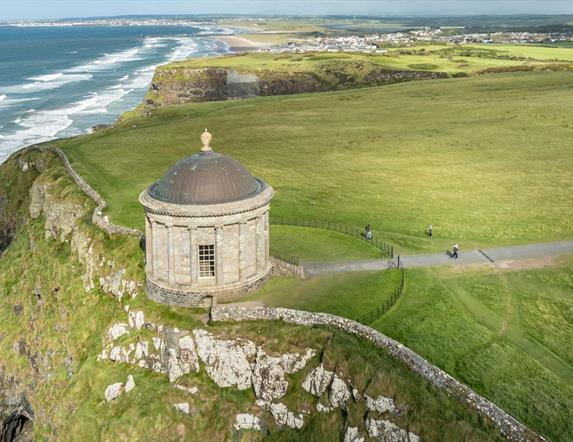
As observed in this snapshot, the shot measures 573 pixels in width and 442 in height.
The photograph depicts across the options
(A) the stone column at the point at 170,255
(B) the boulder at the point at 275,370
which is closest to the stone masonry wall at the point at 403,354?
(B) the boulder at the point at 275,370

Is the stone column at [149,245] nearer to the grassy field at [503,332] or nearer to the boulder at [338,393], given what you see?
the boulder at [338,393]

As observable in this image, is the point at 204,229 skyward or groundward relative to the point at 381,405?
skyward

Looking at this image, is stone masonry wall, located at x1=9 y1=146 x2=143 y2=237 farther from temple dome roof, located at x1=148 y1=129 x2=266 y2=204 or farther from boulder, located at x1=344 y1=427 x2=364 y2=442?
boulder, located at x1=344 y1=427 x2=364 y2=442

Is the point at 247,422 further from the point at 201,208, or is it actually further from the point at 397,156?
the point at 397,156

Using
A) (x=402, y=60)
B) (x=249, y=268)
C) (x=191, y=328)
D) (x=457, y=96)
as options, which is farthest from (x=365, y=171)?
(x=402, y=60)

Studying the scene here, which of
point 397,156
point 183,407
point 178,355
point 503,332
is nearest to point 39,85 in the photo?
point 397,156

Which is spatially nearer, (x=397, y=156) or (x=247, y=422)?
(x=247, y=422)

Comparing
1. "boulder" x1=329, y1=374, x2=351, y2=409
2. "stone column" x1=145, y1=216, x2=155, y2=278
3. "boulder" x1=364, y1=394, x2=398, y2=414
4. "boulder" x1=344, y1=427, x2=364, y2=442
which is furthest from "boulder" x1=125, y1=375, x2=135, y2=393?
"boulder" x1=364, y1=394, x2=398, y2=414
